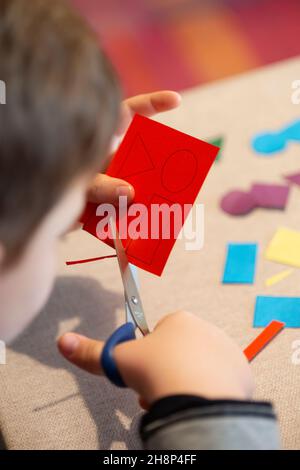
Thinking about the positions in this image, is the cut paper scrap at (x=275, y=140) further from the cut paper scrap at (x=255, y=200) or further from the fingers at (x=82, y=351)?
the fingers at (x=82, y=351)

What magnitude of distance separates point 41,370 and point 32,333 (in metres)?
0.05

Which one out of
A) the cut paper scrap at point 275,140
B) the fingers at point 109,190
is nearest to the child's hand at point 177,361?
the fingers at point 109,190

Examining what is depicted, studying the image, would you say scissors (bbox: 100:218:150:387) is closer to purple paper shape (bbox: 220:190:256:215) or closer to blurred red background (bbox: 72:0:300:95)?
purple paper shape (bbox: 220:190:256:215)

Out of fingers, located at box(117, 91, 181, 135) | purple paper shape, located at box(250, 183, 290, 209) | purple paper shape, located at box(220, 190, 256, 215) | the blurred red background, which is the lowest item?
purple paper shape, located at box(220, 190, 256, 215)

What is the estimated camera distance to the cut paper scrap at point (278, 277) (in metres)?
0.63

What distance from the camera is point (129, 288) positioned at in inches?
21.7

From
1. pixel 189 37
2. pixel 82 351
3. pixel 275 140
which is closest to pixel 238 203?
pixel 275 140

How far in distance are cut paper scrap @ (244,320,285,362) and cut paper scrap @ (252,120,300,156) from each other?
267 millimetres

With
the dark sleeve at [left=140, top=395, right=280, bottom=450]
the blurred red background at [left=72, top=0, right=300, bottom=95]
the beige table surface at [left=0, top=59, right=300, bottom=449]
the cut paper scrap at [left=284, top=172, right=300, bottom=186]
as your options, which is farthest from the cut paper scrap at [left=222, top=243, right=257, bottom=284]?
the blurred red background at [left=72, top=0, right=300, bottom=95]

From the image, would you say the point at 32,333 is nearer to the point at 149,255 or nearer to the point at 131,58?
the point at 149,255

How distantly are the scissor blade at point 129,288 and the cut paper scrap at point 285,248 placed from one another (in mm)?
166

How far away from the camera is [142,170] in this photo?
563 mm

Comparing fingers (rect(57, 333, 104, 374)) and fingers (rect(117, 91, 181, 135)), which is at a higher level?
fingers (rect(117, 91, 181, 135))

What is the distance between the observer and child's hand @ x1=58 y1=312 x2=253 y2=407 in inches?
17.6
